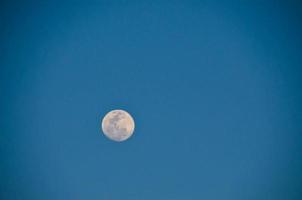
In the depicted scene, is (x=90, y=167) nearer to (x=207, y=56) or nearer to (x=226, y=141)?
(x=226, y=141)

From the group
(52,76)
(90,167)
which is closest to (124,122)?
(90,167)

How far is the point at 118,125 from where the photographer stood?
6492 mm

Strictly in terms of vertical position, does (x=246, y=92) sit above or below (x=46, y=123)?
below

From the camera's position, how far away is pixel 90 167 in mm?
6516

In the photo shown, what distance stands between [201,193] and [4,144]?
3440mm

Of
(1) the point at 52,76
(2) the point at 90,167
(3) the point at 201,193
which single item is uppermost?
(1) the point at 52,76

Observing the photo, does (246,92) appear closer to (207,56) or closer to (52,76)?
(207,56)

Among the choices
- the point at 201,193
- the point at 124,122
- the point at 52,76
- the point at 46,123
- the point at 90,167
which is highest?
→ the point at 52,76

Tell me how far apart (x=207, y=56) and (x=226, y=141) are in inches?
59.8

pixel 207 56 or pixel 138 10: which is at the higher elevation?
pixel 138 10

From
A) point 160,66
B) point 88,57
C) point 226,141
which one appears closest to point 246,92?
point 226,141

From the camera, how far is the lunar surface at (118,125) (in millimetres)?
6500

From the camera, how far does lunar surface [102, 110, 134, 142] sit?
21.3 feet

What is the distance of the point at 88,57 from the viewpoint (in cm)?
652
